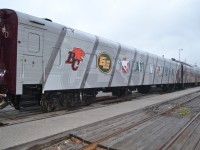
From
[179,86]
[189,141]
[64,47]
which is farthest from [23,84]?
[179,86]

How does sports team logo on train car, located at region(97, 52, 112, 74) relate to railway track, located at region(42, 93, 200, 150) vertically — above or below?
above

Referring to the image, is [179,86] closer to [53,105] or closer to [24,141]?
[53,105]

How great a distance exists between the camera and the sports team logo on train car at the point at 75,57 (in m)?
10.7

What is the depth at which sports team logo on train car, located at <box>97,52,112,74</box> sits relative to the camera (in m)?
12.9

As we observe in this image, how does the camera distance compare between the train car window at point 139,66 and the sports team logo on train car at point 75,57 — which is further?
the train car window at point 139,66

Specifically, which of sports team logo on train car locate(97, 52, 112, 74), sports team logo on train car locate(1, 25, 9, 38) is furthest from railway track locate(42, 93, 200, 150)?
sports team logo on train car locate(97, 52, 112, 74)

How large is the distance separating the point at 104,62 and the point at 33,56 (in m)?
5.25

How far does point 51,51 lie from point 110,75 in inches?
196

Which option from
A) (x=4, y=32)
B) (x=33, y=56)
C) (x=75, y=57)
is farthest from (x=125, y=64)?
(x=4, y=32)

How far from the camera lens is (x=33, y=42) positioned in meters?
8.87

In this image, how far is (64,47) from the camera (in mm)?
10367

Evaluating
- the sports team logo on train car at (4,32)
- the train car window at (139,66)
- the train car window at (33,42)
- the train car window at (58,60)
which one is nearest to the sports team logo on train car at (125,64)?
the train car window at (139,66)

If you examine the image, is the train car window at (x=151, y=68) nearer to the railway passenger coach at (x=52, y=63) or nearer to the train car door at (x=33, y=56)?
the railway passenger coach at (x=52, y=63)

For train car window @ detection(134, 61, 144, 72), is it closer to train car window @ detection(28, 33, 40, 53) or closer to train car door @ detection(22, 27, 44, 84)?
train car door @ detection(22, 27, 44, 84)
